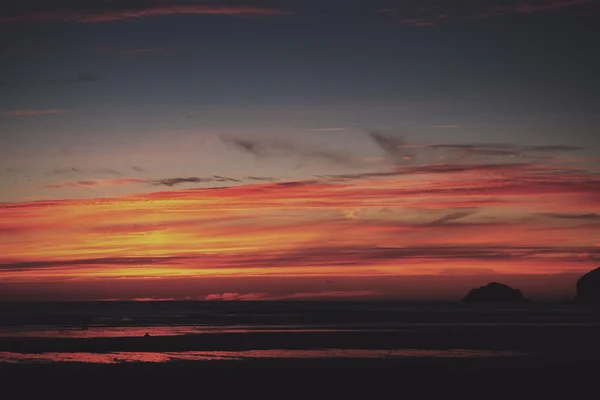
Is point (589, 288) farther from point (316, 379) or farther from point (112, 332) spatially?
point (316, 379)

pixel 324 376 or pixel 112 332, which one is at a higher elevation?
pixel 112 332

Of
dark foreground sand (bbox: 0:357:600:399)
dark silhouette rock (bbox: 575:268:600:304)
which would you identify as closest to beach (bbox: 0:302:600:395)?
dark foreground sand (bbox: 0:357:600:399)

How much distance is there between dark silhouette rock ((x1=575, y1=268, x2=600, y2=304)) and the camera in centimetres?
16300

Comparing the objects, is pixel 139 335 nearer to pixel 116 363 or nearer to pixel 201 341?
pixel 201 341

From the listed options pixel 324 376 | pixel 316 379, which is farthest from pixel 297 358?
pixel 316 379

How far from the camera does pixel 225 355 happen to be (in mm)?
41000

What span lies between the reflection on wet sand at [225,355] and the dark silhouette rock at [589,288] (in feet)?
434

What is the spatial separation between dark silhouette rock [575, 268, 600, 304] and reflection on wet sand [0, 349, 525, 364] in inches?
5209

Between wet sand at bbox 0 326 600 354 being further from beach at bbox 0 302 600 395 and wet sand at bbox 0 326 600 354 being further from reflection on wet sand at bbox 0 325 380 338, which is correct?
reflection on wet sand at bbox 0 325 380 338

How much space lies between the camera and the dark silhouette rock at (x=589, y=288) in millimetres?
163000

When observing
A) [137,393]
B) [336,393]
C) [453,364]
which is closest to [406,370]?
[453,364]

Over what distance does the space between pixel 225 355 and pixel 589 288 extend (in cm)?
14288

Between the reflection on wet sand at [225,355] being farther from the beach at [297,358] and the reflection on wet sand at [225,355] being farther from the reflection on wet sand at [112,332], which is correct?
the reflection on wet sand at [112,332]

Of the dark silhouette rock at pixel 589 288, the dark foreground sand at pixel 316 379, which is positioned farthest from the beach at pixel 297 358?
the dark silhouette rock at pixel 589 288
